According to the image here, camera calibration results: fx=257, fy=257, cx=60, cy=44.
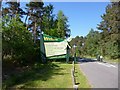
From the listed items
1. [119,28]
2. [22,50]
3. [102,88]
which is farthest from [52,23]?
[102,88]

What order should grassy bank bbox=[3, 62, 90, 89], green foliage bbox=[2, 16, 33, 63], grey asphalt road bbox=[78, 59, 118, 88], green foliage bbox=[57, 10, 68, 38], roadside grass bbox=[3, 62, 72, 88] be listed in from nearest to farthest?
grey asphalt road bbox=[78, 59, 118, 88]
grassy bank bbox=[3, 62, 90, 89]
roadside grass bbox=[3, 62, 72, 88]
green foliage bbox=[2, 16, 33, 63]
green foliage bbox=[57, 10, 68, 38]

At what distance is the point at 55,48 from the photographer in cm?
4047

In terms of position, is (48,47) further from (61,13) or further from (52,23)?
(61,13)

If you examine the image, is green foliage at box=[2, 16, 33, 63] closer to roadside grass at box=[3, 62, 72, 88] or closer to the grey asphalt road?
roadside grass at box=[3, 62, 72, 88]

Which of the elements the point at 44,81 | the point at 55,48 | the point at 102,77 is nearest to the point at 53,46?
the point at 55,48

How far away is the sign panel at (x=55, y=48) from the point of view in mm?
40125

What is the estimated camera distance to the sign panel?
4012 cm

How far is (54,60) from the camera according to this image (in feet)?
138

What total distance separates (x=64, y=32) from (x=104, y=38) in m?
12.8

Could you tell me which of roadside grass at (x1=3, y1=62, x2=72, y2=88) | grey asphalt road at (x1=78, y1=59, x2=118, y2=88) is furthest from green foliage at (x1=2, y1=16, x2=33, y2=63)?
grey asphalt road at (x1=78, y1=59, x2=118, y2=88)

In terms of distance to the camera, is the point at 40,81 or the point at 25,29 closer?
the point at 40,81

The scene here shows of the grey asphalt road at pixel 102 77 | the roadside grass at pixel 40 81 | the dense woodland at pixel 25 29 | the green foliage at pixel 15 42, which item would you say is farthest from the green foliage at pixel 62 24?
the roadside grass at pixel 40 81

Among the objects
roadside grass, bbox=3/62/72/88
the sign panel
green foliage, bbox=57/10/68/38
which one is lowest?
roadside grass, bbox=3/62/72/88

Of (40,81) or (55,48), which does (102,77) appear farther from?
(55,48)
